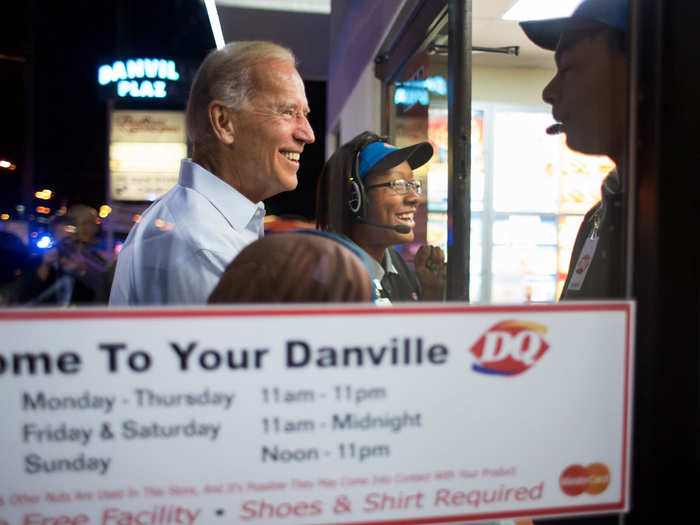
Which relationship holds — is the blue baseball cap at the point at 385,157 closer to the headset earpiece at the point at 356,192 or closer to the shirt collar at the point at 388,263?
the headset earpiece at the point at 356,192

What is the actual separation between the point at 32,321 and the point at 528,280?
3.76ft

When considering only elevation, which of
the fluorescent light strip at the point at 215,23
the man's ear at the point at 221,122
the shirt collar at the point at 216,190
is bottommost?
the shirt collar at the point at 216,190

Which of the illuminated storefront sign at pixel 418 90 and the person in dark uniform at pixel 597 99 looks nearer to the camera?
the person in dark uniform at pixel 597 99

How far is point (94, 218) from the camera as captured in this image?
2.45 ft

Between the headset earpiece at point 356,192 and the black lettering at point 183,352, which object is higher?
the headset earpiece at point 356,192

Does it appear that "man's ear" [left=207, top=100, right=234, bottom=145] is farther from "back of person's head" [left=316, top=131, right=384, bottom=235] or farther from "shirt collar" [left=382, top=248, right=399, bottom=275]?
"shirt collar" [left=382, top=248, right=399, bottom=275]

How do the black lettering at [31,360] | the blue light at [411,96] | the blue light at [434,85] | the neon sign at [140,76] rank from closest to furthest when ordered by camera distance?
1. the black lettering at [31,360]
2. the neon sign at [140,76]
3. the blue light at [411,96]
4. the blue light at [434,85]

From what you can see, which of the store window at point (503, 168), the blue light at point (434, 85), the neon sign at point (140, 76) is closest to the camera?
the neon sign at point (140, 76)

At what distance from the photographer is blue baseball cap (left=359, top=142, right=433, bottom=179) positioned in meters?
1.17

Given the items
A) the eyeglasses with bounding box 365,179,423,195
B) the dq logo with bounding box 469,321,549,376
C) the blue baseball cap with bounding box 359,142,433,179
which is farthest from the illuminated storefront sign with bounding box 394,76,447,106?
the dq logo with bounding box 469,321,549,376

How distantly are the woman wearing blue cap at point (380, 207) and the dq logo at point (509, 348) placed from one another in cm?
30

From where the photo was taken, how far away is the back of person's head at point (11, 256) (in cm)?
71

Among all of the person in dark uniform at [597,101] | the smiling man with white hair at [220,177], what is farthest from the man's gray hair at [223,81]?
the person in dark uniform at [597,101]

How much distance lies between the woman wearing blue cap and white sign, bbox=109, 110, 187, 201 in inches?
11.9
